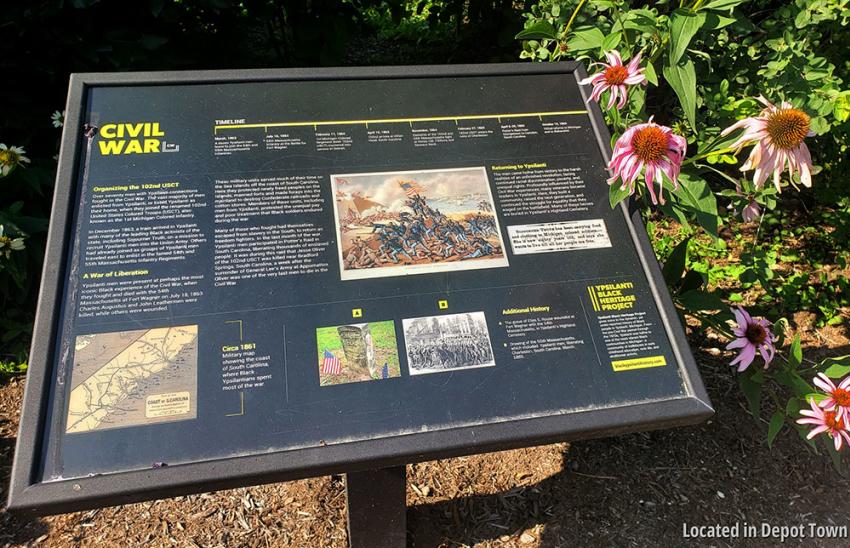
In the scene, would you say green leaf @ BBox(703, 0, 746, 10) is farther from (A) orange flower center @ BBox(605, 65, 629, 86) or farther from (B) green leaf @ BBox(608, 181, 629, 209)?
(B) green leaf @ BBox(608, 181, 629, 209)

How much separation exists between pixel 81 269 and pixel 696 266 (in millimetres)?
3039

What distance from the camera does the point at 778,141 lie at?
1735 millimetres

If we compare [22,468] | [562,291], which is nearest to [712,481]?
[562,291]

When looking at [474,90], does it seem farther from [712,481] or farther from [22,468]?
[712,481]

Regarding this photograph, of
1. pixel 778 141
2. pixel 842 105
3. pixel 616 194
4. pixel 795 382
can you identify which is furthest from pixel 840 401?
pixel 842 105

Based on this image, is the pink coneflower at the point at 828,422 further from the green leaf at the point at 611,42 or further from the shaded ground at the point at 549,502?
the green leaf at the point at 611,42

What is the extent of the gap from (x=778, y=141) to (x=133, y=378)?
1868 mm

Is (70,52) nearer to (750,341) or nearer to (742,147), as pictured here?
(742,147)

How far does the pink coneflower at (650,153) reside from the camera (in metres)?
Answer: 1.69

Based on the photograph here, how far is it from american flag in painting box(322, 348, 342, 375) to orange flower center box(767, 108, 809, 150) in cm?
140

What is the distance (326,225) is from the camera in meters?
1.71

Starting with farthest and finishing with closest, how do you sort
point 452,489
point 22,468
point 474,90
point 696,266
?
1. point 696,266
2. point 452,489
3. point 474,90
4. point 22,468

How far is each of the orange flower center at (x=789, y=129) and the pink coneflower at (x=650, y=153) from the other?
28 centimetres
